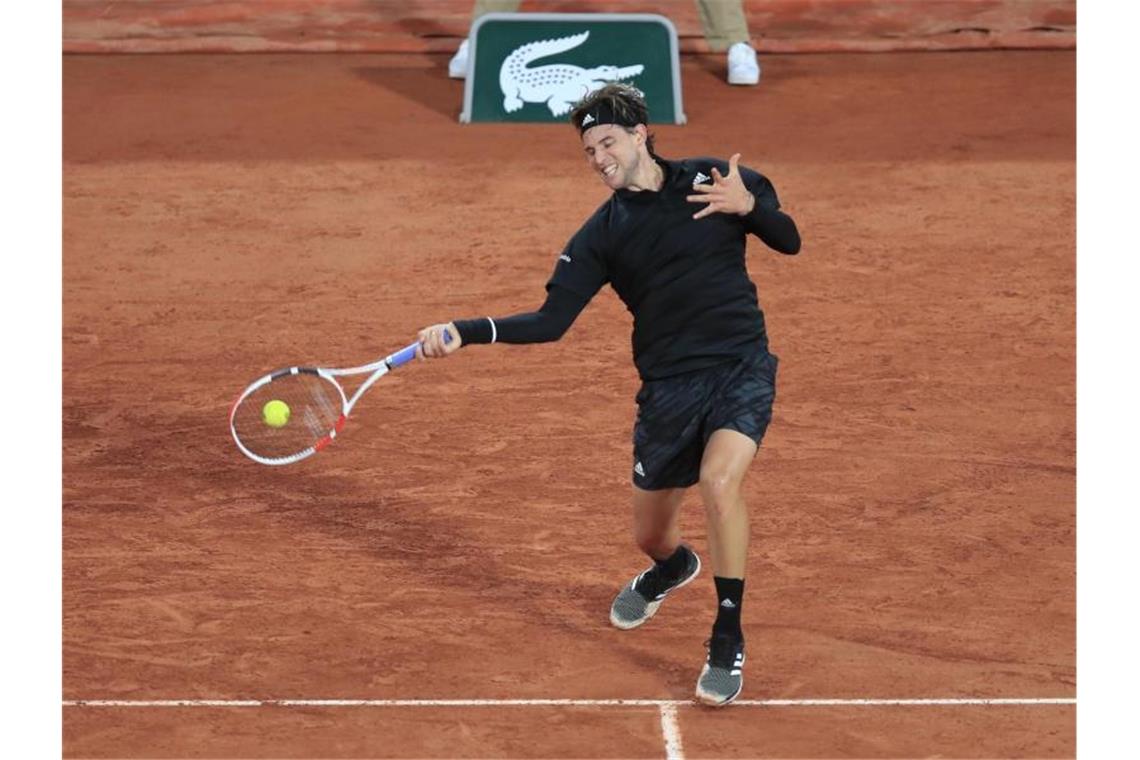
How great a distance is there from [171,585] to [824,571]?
286cm

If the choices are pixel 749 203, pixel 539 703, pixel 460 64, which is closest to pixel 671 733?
pixel 539 703

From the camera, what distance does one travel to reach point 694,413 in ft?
25.0

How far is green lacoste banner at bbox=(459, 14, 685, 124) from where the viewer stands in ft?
48.7

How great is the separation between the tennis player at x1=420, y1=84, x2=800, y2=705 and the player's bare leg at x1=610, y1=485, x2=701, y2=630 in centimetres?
25

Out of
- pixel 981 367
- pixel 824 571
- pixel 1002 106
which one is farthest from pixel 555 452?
pixel 1002 106

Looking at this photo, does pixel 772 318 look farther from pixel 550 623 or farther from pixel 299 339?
pixel 550 623

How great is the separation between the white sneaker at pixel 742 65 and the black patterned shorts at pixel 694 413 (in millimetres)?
8398

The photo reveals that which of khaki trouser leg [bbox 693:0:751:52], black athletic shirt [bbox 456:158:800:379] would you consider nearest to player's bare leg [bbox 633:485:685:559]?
black athletic shirt [bbox 456:158:800:379]

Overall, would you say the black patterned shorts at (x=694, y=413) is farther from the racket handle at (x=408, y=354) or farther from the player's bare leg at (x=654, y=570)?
the racket handle at (x=408, y=354)

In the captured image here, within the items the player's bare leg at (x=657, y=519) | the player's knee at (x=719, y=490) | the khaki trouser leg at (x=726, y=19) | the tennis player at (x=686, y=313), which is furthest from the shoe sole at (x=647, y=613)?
the khaki trouser leg at (x=726, y=19)

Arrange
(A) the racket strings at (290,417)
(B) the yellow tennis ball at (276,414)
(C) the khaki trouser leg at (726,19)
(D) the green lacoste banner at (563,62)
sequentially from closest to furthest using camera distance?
(B) the yellow tennis ball at (276,414) < (A) the racket strings at (290,417) < (D) the green lacoste banner at (563,62) < (C) the khaki trouser leg at (726,19)

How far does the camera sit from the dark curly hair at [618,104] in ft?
24.3

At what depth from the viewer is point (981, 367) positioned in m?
11.1

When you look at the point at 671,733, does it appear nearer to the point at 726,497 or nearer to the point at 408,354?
the point at 726,497
